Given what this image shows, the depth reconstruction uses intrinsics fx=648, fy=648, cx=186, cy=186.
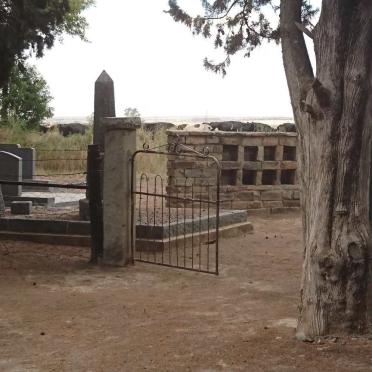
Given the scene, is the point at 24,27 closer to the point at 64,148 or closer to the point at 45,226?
the point at 45,226

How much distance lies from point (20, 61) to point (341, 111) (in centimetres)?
785

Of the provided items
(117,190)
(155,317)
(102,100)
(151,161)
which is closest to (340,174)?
(155,317)

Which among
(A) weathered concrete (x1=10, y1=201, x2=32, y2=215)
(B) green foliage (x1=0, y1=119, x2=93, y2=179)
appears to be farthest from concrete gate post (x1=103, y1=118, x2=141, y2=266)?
(B) green foliage (x1=0, y1=119, x2=93, y2=179)

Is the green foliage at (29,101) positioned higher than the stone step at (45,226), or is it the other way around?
the green foliage at (29,101)

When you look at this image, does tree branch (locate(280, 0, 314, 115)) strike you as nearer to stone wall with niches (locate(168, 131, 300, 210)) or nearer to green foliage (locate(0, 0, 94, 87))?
green foliage (locate(0, 0, 94, 87))

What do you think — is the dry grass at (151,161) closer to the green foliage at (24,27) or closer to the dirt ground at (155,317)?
the green foliage at (24,27)

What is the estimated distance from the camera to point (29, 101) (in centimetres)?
2928

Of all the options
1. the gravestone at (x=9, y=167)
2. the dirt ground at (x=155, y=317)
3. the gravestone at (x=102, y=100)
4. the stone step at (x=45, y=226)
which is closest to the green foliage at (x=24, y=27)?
the gravestone at (x=102, y=100)

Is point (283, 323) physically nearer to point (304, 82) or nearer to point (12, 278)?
point (304, 82)

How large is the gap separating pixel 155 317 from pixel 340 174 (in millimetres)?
2322

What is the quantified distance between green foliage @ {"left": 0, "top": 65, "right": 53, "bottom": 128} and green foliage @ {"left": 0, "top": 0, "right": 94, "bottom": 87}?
17413 mm

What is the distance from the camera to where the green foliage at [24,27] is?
9781mm

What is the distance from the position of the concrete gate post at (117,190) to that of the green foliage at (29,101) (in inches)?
800

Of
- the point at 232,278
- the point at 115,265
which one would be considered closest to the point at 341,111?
the point at 232,278
